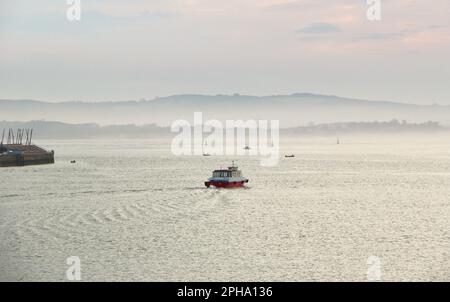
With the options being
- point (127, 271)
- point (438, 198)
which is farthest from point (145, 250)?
point (438, 198)

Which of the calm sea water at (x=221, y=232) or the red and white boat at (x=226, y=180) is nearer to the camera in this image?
the calm sea water at (x=221, y=232)

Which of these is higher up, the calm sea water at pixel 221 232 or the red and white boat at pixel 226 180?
the red and white boat at pixel 226 180

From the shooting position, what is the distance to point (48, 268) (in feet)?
180

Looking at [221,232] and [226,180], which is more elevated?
[226,180]

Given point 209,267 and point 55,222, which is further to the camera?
point 55,222

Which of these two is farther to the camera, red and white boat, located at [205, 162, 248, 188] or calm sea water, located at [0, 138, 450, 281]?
red and white boat, located at [205, 162, 248, 188]

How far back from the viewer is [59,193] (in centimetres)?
11350

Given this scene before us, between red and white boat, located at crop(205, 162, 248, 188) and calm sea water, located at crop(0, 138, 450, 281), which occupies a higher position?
red and white boat, located at crop(205, 162, 248, 188)

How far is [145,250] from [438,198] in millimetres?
66739

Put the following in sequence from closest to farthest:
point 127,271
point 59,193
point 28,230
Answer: point 127,271
point 28,230
point 59,193

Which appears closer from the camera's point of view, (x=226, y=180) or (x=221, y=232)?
(x=221, y=232)
